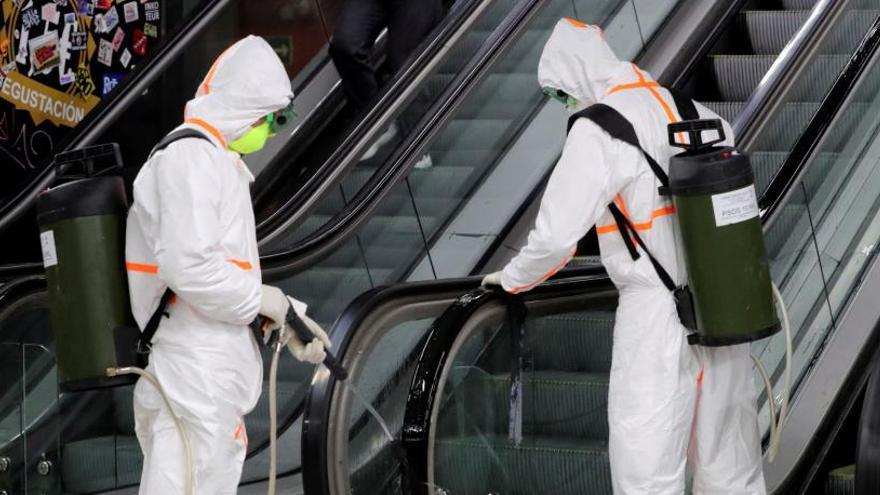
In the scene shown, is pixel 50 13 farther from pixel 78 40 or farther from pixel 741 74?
pixel 741 74

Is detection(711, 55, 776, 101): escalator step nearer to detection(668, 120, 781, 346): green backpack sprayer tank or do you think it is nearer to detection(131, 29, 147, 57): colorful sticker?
detection(131, 29, 147, 57): colorful sticker

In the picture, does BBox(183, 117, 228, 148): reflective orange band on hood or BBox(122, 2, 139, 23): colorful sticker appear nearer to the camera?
BBox(183, 117, 228, 148): reflective orange band on hood

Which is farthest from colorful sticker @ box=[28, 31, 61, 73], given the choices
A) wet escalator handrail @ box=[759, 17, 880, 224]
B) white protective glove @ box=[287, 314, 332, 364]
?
white protective glove @ box=[287, 314, 332, 364]

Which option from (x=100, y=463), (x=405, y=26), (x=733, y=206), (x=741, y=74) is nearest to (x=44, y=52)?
(x=405, y=26)

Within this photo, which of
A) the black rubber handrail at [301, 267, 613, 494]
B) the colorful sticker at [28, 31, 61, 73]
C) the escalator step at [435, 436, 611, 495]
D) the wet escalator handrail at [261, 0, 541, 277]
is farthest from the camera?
the colorful sticker at [28, 31, 61, 73]

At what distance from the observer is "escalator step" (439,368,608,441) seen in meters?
4.57

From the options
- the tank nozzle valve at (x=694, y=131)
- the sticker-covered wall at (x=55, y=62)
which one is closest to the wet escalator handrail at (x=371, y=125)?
the sticker-covered wall at (x=55, y=62)

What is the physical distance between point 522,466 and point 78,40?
518 centimetres

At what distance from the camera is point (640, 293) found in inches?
167

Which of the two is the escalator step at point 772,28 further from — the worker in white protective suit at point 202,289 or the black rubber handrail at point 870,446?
the worker in white protective suit at point 202,289

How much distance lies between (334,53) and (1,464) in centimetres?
323

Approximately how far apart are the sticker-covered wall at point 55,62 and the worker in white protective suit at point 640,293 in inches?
181

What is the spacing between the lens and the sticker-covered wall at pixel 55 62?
28.0 ft

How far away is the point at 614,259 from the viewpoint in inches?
168
